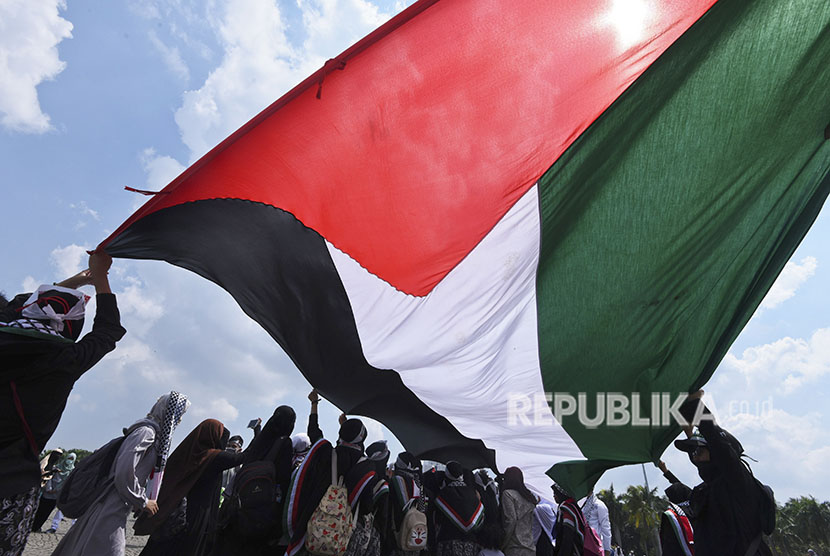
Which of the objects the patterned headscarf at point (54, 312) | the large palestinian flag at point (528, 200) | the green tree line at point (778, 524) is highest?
the green tree line at point (778, 524)

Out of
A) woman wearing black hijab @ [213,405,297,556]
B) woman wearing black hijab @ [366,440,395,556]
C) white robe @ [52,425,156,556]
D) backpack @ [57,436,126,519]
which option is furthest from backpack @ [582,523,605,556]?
backpack @ [57,436,126,519]

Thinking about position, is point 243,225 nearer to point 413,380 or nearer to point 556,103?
point 413,380

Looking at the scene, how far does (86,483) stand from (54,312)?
1710 millimetres

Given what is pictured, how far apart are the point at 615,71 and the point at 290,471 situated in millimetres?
4116

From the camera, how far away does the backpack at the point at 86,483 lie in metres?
3.83

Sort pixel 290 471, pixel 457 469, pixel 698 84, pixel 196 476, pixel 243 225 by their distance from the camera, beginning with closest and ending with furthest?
1. pixel 698 84
2. pixel 243 225
3. pixel 196 476
4. pixel 290 471
5. pixel 457 469

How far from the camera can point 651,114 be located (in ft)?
9.27

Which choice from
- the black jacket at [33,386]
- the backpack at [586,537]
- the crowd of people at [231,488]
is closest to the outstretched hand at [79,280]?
the crowd of people at [231,488]

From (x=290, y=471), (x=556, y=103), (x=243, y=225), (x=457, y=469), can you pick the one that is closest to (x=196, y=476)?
(x=290, y=471)

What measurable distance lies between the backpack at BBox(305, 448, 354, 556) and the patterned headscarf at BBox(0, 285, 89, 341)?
2.41 meters

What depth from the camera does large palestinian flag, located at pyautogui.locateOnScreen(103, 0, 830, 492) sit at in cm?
272

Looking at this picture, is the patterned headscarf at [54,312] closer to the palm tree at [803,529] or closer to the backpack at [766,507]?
the backpack at [766,507]

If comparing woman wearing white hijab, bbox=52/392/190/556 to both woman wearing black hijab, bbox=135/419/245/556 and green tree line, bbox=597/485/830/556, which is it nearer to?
woman wearing black hijab, bbox=135/419/245/556

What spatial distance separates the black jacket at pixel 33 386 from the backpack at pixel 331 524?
2.21 metres
